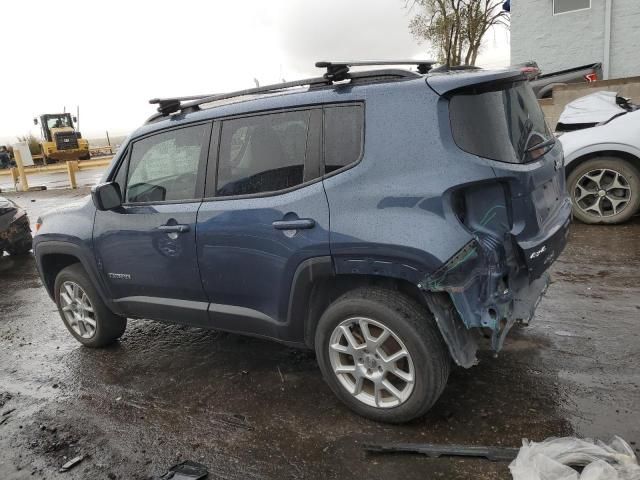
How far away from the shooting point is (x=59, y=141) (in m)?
30.8

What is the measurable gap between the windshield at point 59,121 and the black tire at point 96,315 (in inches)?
1278

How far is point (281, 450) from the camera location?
278 cm

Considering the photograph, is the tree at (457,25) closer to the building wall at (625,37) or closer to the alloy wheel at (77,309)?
the building wall at (625,37)

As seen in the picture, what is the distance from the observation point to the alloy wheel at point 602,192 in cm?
606

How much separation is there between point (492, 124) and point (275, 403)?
210cm

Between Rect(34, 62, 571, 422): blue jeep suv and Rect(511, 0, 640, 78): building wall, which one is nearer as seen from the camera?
Rect(34, 62, 571, 422): blue jeep suv

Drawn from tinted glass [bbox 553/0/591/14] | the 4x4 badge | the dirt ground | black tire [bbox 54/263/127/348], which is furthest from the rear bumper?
tinted glass [bbox 553/0/591/14]

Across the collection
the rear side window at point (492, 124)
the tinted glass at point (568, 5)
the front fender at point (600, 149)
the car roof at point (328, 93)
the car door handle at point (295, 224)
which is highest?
the tinted glass at point (568, 5)

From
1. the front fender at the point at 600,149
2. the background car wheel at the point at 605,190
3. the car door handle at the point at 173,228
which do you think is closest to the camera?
the car door handle at the point at 173,228

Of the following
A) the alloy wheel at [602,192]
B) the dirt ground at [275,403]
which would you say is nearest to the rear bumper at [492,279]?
the dirt ground at [275,403]

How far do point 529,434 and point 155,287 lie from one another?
260 cm

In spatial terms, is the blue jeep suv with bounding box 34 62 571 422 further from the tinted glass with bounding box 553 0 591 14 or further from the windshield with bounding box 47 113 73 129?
the windshield with bounding box 47 113 73 129

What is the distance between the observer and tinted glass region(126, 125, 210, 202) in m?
3.47

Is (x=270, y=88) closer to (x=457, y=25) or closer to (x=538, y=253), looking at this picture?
(x=538, y=253)
